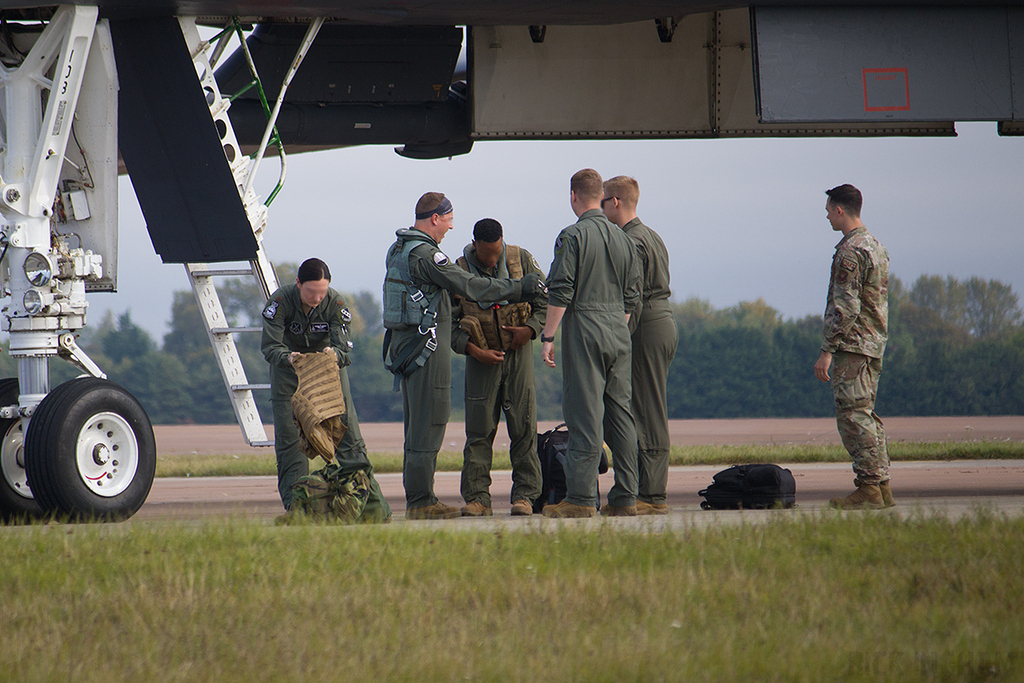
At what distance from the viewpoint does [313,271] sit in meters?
7.21

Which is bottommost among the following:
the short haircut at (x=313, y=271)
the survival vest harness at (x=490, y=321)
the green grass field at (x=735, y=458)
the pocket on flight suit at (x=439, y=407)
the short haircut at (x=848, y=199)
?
the green grass field at (x=735, y=458)

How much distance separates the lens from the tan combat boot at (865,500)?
645 cm

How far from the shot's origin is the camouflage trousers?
643cm

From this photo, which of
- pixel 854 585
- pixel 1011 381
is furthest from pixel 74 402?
pixel 1011 381

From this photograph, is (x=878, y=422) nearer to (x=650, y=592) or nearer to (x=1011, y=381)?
(x=650, y=592)

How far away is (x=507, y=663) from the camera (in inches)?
129

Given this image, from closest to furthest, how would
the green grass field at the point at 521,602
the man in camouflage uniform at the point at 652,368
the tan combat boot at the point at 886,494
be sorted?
the green grass field at the point at 521,602 < the tan combat boot at the point at 886,494 < the man in camouflage uniform at the point at 652,368

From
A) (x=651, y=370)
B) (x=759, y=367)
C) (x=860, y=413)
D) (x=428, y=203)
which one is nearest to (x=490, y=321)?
(x=428, y=203)

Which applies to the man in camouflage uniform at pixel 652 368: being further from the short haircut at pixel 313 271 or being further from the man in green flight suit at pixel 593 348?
the short haircut at pixel 313 271

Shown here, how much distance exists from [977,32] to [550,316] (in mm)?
4014

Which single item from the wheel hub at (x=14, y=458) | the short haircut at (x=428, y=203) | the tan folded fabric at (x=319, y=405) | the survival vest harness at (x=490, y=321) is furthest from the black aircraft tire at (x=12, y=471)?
the survival vest harness at (x=490, y=321)

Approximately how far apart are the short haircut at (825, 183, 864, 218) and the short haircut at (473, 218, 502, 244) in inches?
91.4

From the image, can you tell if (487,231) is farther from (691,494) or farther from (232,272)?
(691,494)

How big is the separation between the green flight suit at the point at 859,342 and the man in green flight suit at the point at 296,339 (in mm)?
3374
